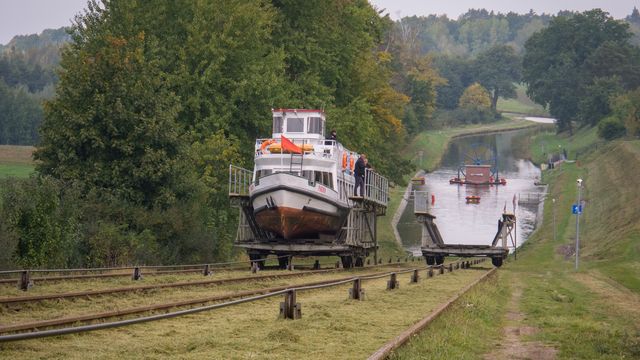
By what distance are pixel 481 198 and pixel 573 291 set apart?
241ft

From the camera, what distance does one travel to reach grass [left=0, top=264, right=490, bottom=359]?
40.4ft

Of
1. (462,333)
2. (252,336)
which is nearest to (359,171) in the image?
(462,333)

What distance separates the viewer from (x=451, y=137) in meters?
164

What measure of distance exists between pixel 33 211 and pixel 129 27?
17.6 meters

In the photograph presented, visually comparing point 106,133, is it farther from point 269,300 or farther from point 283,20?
point 283,20

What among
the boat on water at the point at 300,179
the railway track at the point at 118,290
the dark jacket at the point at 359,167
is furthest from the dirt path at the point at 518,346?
the dark jacket at the point at 359,167

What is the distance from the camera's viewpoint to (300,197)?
34969 millimetres

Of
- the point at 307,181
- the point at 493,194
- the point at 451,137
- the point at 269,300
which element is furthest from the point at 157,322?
the point at 451,137

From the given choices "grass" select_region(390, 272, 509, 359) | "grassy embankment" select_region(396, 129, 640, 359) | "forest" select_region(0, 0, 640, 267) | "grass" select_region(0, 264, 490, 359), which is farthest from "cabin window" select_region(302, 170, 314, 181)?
"grass" select_region(0, 264, 490, 359)

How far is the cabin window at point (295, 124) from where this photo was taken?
39.5 m

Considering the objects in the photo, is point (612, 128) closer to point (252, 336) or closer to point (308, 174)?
point (308, 174)

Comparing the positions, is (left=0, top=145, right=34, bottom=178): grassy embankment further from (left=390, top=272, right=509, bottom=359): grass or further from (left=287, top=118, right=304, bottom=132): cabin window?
(left=390, top=272, right=509, bottom=359): grass

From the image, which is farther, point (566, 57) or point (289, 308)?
point (566, 57)

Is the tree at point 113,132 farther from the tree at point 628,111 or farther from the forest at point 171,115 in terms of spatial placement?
the tree at point 628,111
